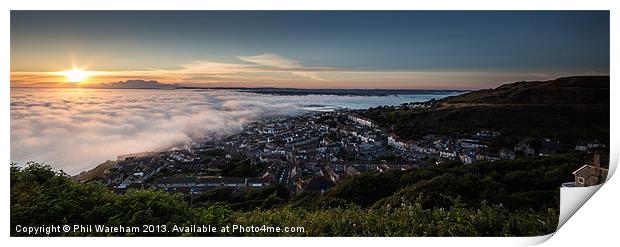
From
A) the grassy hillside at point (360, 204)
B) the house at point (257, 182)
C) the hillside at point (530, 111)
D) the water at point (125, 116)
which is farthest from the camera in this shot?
the house at point (257, 182)

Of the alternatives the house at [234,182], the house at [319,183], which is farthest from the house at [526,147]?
the house at [234,182]

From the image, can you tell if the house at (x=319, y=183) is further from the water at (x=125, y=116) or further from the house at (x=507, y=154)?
the house at (x=507, y=154)

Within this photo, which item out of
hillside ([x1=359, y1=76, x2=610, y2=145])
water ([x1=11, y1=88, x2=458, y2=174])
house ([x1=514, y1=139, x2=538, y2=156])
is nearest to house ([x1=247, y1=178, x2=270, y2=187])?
water ([x1=11, y1=88, x2=458, y2=174])

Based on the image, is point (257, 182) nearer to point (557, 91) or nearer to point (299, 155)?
point (299, 155)

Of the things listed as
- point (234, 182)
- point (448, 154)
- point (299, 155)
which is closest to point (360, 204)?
point (299, 155)

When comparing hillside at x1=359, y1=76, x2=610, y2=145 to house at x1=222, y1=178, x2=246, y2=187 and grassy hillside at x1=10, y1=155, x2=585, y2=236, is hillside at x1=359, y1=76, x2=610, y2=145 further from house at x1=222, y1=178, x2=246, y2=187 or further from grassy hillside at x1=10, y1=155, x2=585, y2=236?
house at x1=222, y1=178, x2=246, y2=187
